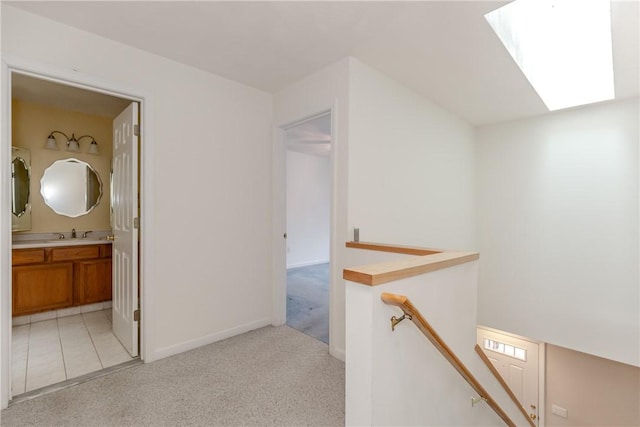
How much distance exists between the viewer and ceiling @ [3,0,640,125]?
192cm

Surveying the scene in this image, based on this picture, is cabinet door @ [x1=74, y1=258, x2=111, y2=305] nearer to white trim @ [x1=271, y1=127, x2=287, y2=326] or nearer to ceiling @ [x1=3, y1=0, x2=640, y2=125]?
white trim @ [x1=271, y1=127, x2=287, y2=326]

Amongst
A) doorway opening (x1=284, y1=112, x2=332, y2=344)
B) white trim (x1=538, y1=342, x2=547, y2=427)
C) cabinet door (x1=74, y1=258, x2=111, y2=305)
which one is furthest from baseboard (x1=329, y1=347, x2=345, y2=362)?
white trim (x1=538, y1=342, x2=547, y2=427)

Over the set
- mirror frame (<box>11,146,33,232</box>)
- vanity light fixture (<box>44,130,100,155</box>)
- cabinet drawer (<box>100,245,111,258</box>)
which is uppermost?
vanity light fixture (<box>44,130,100,155</box>)

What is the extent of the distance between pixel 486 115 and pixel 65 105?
5.31 m

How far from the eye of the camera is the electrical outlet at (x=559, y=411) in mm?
4723

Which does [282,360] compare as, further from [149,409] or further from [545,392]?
[545,392]

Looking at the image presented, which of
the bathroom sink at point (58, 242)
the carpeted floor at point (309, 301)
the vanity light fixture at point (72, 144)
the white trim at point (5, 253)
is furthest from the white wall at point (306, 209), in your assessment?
the white trim at point (5, 253)

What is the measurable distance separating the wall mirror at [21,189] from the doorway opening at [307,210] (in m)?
3.34

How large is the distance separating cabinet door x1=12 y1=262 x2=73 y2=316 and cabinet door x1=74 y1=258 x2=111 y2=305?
73 mm

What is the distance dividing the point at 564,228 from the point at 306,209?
461 cm

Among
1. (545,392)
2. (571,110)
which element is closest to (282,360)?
(571,110)

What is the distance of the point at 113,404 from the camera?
1.88m

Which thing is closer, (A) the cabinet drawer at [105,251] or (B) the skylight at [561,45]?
(B) the skylight at [561,45]

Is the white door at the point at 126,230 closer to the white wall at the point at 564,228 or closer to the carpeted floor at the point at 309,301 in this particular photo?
the carpeted floor at the point at 309,301
